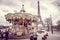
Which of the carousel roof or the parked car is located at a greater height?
the carousel roof

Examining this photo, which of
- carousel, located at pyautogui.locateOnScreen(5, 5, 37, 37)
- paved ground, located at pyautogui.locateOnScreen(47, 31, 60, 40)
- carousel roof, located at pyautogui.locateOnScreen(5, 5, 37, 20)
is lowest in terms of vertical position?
paved ground, located at pyautogui.locateOnScreen(47, 31, 60, 40)

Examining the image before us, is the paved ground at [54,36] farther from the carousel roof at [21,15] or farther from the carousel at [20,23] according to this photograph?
the carousel roof at [21,15]

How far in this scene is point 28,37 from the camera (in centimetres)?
591

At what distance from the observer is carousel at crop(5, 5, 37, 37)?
592 centimetres

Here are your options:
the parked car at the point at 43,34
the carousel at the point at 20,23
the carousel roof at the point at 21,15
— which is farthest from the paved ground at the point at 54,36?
the carousel roof at the point at 21,15

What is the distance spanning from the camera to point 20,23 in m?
5.93

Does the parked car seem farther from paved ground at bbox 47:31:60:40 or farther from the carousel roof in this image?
the carousel roof

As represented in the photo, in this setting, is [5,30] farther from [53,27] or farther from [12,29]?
[53,27]

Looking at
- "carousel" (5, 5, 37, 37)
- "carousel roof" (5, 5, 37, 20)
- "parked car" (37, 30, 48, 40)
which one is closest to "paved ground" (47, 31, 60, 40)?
"parked car" (37, 30, 48, 40)

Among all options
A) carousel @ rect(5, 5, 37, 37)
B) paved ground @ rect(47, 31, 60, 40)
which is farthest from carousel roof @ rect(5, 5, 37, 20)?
paved ground @ rect(47, 31, 60, 40)

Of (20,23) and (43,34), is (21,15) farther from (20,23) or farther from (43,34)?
(43,34)

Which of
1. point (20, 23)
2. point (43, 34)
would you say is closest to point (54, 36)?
point (43, 34)

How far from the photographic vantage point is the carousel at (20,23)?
5.92m

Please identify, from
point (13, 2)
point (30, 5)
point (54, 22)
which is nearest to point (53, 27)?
point (54, 22)
